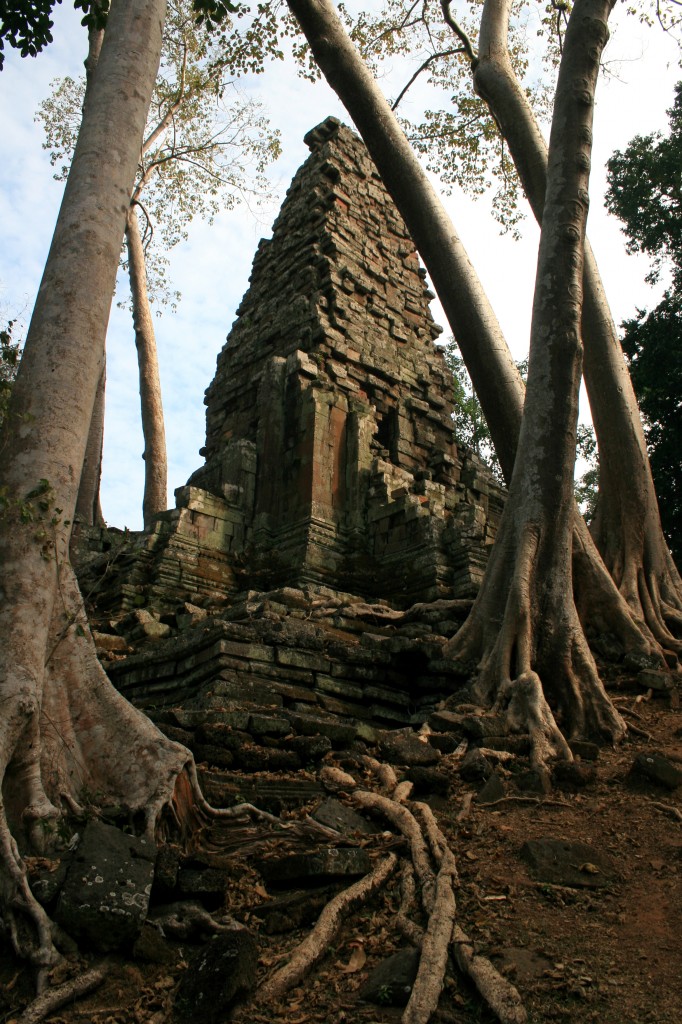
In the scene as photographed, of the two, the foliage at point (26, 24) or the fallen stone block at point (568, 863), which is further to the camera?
the foliage at point (26, 24)

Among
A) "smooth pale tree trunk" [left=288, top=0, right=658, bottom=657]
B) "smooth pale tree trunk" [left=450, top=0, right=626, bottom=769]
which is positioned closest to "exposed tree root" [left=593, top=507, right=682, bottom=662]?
"smooth pale tree trunk" [left=288, top=0, right=658, bottom=657]

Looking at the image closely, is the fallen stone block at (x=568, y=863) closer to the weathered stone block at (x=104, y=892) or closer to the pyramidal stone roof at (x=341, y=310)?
the weathered stone block at (x=104, y=892)

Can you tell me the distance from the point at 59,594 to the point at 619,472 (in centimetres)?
566

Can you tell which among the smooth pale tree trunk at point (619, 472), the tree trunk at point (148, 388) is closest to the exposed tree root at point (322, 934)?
the smooth pale tree trunk at point (619, 472)

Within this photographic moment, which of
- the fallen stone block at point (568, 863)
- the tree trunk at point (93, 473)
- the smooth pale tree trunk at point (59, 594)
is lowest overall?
the fallen stone block at point (568, 863)

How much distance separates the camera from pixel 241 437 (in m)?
13.0

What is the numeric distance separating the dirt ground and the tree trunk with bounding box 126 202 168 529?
1125 centimetres

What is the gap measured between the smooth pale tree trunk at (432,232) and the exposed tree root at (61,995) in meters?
6.03

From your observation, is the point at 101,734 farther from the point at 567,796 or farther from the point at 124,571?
the point at 124,571

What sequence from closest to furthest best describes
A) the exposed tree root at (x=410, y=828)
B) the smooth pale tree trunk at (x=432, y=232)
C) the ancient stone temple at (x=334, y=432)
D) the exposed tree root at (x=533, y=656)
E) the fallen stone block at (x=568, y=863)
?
the exposed tree root at (x=410, y=828), the fallen stone block at (x=568, y=863), the exposed tree root at (x=533, y=656), the smooth pale tree trunk at (x=432, y=232), the ancient stone temple at (x=334, y=432)

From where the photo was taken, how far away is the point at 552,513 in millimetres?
6953

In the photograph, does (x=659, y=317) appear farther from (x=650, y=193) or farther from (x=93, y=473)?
(x=93, y=473)

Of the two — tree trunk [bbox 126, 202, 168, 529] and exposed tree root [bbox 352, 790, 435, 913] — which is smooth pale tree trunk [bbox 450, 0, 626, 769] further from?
tree trunk [bbox 126, 202, 168, 529]

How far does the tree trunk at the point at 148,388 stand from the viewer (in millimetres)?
15406
